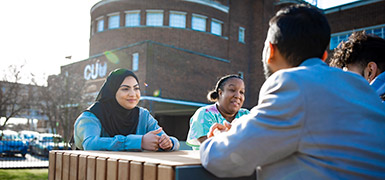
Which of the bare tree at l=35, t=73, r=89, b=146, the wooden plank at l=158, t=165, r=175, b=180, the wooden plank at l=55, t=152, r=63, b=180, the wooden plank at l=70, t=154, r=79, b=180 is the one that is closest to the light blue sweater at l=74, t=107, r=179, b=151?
the wooden plank at l=55, t=152, r=63, b=180

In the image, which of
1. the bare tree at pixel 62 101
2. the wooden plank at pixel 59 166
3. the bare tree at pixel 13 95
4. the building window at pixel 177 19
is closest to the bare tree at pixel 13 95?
the bare tree at pixel 13 95

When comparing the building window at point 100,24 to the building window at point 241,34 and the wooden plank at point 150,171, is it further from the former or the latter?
the wooden plank at point 150,171

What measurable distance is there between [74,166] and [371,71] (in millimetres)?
2281

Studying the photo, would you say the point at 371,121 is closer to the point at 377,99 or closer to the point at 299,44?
the point at 377,99

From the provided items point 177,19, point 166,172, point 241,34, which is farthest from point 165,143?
point 241,34

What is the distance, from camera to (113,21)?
3048 cm

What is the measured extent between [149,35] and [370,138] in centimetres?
2801

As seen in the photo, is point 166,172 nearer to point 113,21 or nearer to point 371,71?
point 371,71

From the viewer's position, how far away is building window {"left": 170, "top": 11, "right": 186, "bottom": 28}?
29094mm

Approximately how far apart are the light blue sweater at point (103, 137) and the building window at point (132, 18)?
1050 inches

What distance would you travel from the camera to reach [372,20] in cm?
2542

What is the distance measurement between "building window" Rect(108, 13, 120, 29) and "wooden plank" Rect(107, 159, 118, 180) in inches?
1159

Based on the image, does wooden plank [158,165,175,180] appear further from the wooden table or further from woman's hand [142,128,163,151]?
woman's hand [142,128,163,151]

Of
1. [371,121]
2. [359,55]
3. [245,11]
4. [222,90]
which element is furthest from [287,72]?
[245,11]
